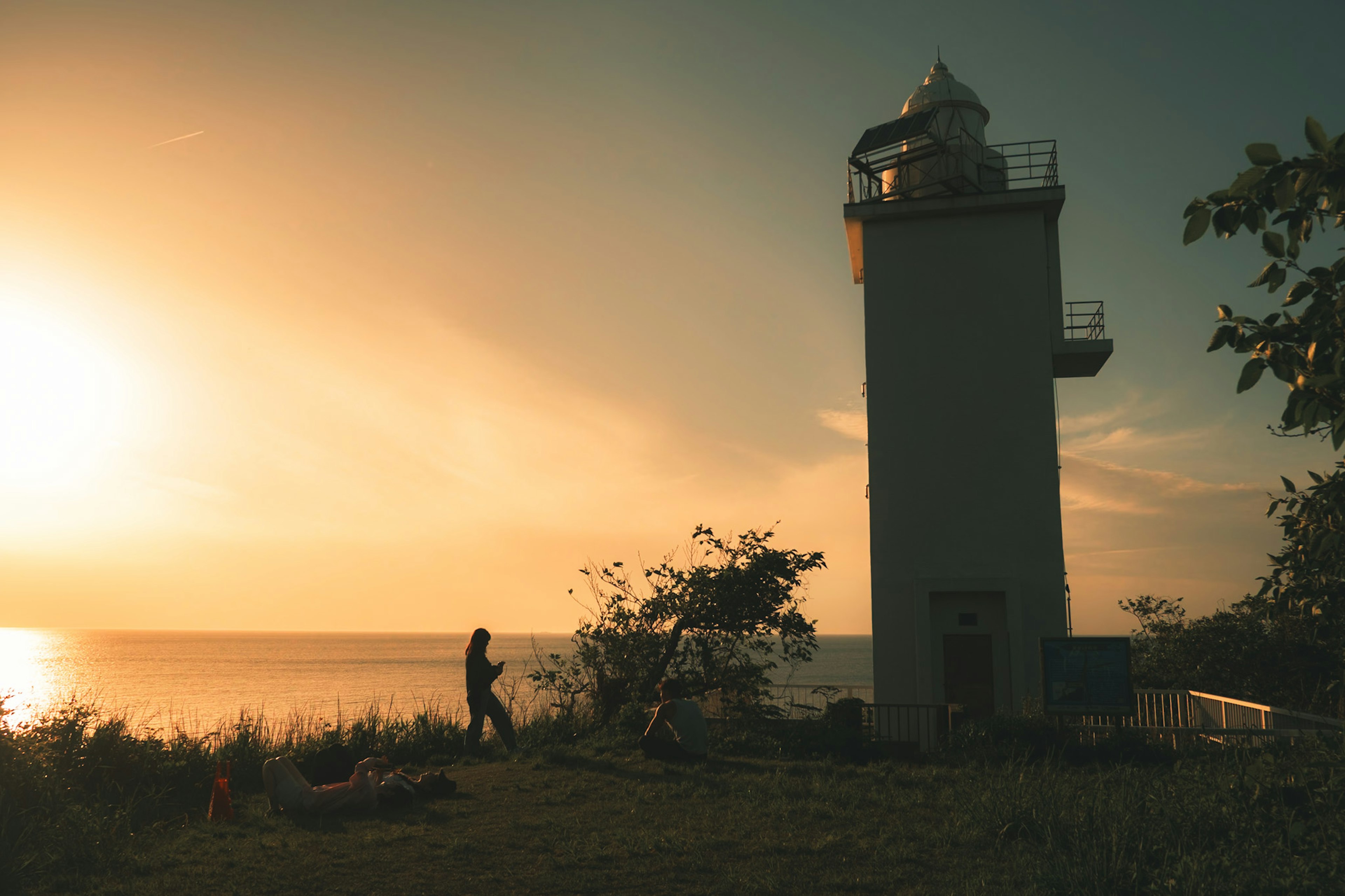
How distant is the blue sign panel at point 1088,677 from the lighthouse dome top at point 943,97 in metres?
13.3

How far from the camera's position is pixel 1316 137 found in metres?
2.92

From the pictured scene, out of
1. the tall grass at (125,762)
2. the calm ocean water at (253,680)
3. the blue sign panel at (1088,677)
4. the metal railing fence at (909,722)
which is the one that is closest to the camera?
the tall grass at (125,762)

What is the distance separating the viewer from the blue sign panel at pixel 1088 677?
12.1 m

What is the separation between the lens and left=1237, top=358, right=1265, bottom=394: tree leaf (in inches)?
122

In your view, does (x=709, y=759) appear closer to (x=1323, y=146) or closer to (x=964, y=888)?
(x=964, y=888)

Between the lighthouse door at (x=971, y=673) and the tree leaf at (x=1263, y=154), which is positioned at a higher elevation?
the tree leaf at (x=1263, y=154)

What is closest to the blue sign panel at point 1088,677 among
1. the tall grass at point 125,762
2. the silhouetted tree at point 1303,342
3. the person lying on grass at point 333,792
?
the silhouetted tree at point 1303,342

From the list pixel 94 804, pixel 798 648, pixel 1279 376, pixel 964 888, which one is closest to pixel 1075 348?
pixel 798 648

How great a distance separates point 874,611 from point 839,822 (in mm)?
9922

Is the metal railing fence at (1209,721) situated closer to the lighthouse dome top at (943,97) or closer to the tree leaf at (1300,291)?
the tree leaf at (1300,291)

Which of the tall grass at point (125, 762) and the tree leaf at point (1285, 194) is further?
the tall grass at point (125, 762)

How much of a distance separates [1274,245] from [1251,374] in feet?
1.63

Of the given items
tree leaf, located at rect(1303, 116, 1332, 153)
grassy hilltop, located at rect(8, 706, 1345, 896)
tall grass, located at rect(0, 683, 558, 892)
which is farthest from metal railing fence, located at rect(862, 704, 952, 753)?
tree leaf, located at rect(1303, 116, 1332, 153)

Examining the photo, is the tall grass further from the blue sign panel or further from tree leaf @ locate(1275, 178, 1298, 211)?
tree leaf @ locate(1275, 178, 1298, 211)
